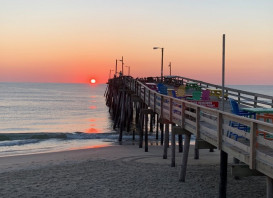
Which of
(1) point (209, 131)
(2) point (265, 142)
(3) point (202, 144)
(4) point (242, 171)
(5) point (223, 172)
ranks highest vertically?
(2) point (265, 142)

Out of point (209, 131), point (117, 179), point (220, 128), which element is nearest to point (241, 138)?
point (209, 131)

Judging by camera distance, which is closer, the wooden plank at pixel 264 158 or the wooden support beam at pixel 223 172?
the wooden plank at pixel 264 158

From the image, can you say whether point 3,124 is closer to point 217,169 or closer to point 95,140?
point 95,140

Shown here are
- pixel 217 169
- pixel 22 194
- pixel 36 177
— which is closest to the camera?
pixel 22 194

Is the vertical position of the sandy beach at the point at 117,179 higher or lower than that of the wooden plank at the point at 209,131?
lower

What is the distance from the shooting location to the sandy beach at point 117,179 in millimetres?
9266

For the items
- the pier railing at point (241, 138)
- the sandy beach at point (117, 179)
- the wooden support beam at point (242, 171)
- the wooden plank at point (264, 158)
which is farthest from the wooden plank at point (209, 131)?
the wooden plank at point (264, 158)

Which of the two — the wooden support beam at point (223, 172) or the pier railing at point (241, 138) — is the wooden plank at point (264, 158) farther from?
the wooden support beam at point (223, 172)

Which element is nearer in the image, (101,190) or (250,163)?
(250,163)

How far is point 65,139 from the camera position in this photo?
2516 cm

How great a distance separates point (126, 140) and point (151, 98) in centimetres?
754

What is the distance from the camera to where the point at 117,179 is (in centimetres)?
1063

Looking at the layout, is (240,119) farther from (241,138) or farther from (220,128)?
(241,138)

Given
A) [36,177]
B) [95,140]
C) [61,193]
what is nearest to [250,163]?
[61,193]
